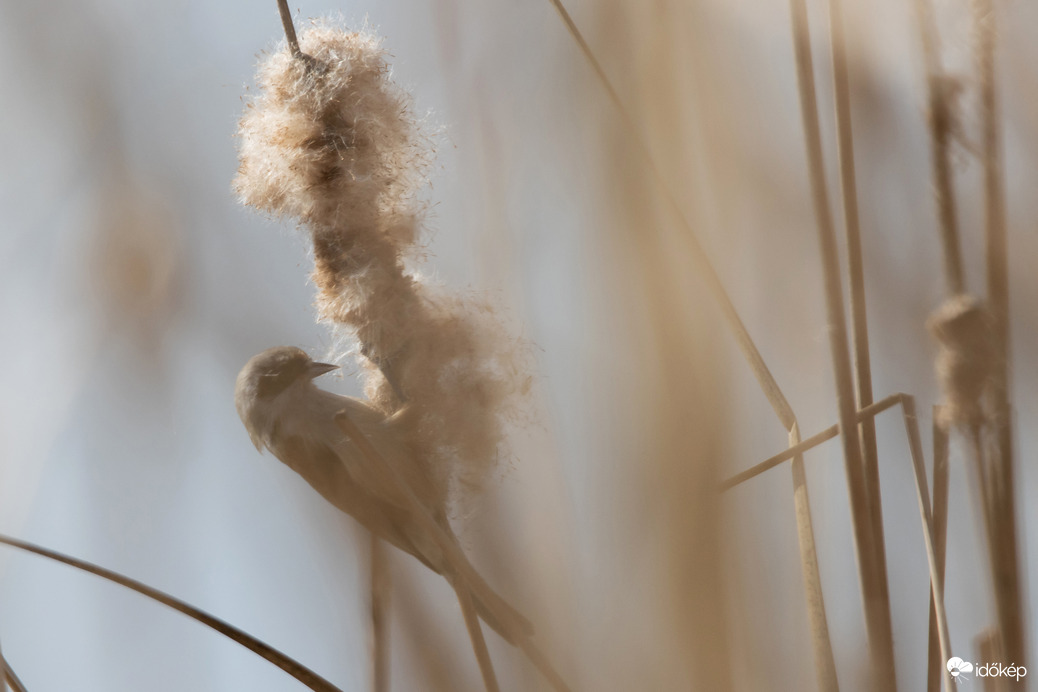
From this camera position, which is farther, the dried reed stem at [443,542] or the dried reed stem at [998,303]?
the dried reed stem at [998,303]

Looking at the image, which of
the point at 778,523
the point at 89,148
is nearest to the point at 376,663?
the point at 778,523

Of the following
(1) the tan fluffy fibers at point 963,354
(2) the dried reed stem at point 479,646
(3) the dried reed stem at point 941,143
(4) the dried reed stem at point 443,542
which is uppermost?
(3) the dried reed stem at point 941,143

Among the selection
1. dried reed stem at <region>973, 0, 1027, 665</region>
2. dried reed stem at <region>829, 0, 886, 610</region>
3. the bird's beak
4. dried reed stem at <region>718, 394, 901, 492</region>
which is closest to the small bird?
the bird's beak

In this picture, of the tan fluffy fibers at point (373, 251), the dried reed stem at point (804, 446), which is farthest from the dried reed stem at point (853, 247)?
the tan fluffy fibers at point (373, 251)

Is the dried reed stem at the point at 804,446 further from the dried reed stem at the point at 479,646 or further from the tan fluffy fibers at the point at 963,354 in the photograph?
the dried reed stem at the point at 479,646

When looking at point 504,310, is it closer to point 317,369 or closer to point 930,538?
point 317,369

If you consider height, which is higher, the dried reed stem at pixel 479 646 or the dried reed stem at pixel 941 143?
the dried reed stem at pixel 941 143

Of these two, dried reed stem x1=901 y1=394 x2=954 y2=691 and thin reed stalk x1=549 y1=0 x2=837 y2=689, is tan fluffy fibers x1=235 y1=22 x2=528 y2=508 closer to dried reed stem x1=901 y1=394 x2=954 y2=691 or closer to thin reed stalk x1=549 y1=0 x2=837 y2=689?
thin reed stalk x1=549 y1=0 x2=837 y2=689
